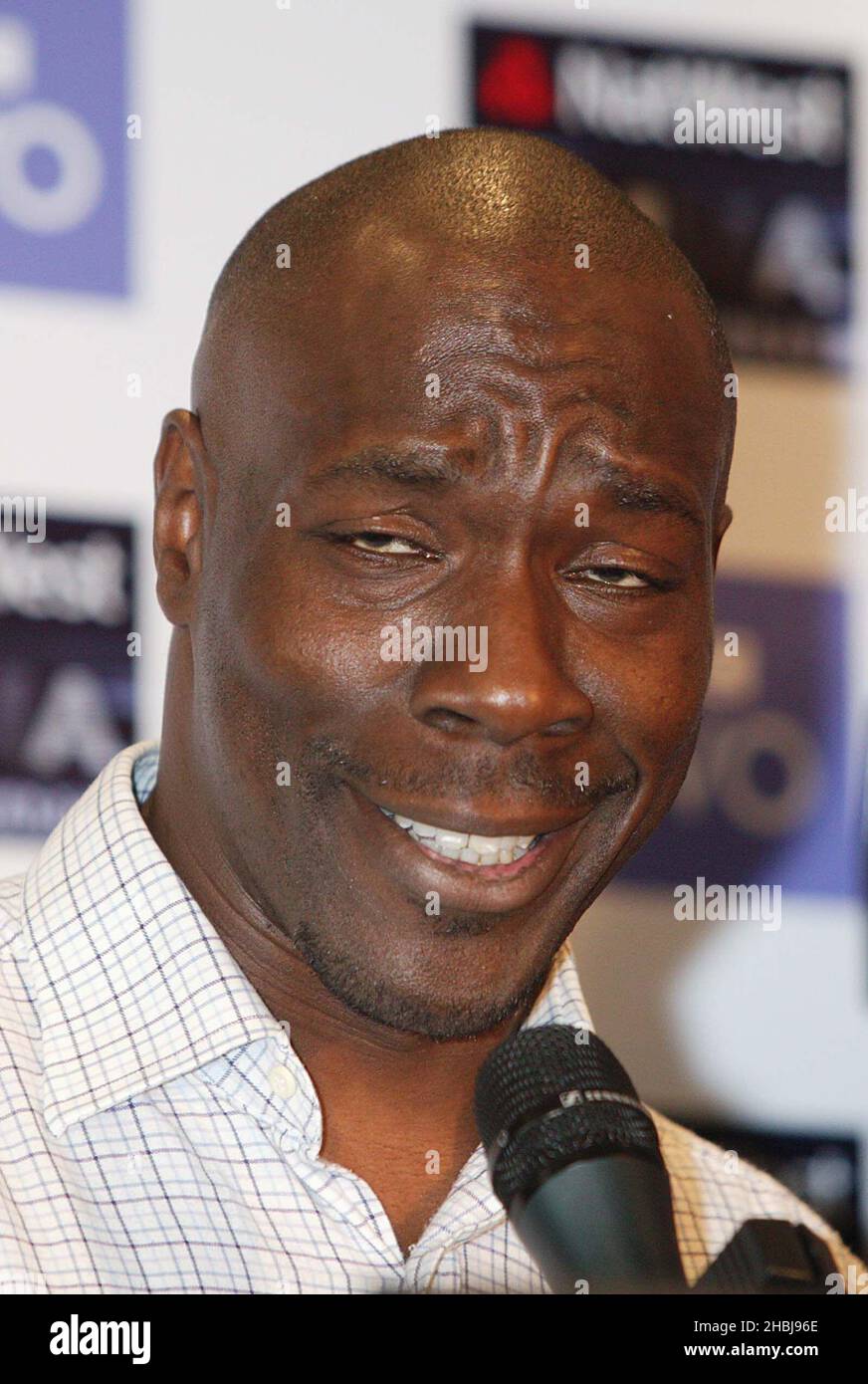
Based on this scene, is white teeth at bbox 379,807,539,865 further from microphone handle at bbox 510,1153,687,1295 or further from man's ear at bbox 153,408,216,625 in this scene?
microphone handle at bbox 510,1153,687,1295

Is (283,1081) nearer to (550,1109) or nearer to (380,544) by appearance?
(380,544)

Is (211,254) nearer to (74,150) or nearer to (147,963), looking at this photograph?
(74,150)

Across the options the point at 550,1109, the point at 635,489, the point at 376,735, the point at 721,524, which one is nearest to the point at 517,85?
the point at 721,524

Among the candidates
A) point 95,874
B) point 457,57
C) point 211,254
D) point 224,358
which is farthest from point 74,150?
point 95,874

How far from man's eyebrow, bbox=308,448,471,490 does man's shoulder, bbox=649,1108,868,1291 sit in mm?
654

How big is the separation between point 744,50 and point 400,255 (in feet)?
4.28

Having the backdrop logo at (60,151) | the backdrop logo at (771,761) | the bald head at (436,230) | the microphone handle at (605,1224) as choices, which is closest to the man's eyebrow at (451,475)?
the bald head at (436,230)

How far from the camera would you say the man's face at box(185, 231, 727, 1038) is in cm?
129

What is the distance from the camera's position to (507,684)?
1241mm

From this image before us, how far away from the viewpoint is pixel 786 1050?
2461 millimetres

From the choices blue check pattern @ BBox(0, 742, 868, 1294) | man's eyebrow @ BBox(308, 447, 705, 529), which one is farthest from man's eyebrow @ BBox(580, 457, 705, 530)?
blue check pattern @ BBox(0, 742, 868, 1294)

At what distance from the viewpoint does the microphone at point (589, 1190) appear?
32.4 inches

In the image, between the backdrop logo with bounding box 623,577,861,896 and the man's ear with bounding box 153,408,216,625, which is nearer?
the man's ear with bounding box 153,408,216,625

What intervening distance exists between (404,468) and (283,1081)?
0.44m
